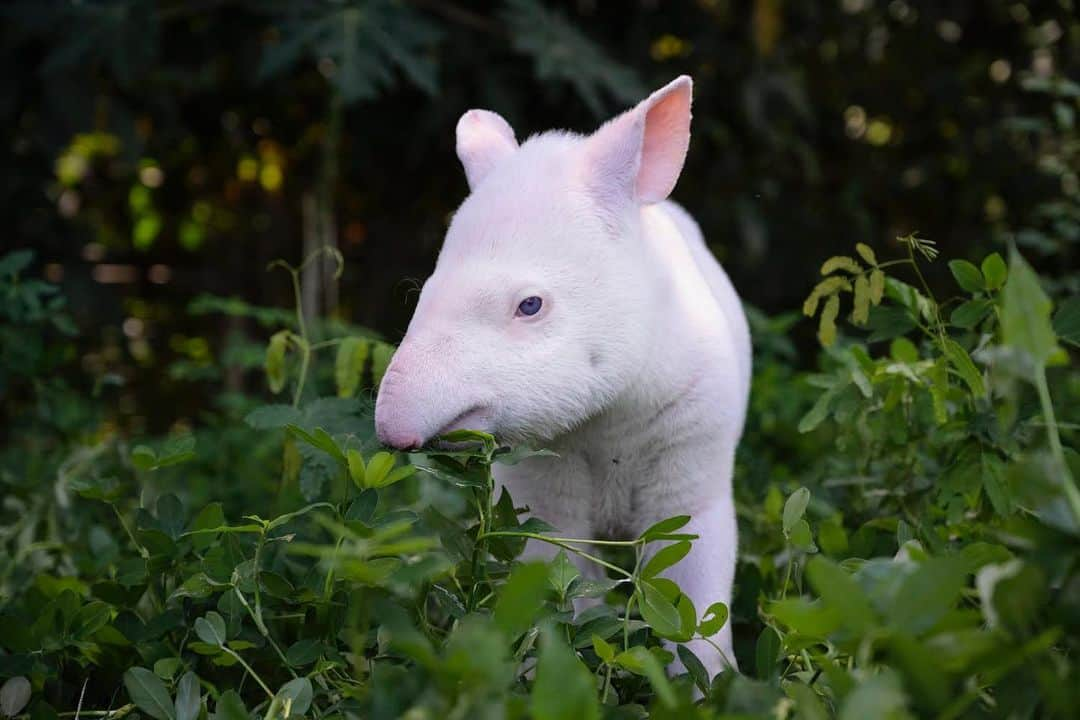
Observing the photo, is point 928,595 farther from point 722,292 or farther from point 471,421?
point 722,292

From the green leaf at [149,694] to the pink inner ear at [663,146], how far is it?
1093 mm

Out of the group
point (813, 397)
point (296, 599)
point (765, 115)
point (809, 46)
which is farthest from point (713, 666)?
point (809, 46)

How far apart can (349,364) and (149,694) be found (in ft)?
2.91

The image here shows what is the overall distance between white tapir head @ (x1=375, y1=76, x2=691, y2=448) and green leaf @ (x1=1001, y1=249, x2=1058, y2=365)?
0.75 m

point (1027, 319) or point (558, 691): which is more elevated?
point (1027, 319)

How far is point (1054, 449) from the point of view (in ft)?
4.00

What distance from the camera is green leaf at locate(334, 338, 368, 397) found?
7.50 ft

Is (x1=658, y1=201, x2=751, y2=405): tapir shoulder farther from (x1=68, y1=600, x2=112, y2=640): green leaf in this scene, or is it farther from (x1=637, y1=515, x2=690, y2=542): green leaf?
(x1=68, y1=600, x2=112, y2=640): green leaf

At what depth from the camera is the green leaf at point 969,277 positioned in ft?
6.04

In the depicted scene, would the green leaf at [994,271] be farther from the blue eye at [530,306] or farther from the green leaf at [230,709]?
the green leaf at [230,709]

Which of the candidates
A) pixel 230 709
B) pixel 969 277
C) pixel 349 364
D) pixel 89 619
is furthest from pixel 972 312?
pixel 89 619

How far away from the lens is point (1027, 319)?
1158 mm

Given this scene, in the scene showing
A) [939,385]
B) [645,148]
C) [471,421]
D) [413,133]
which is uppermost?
[645,148]

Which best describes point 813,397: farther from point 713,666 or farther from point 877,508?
point 713,666
